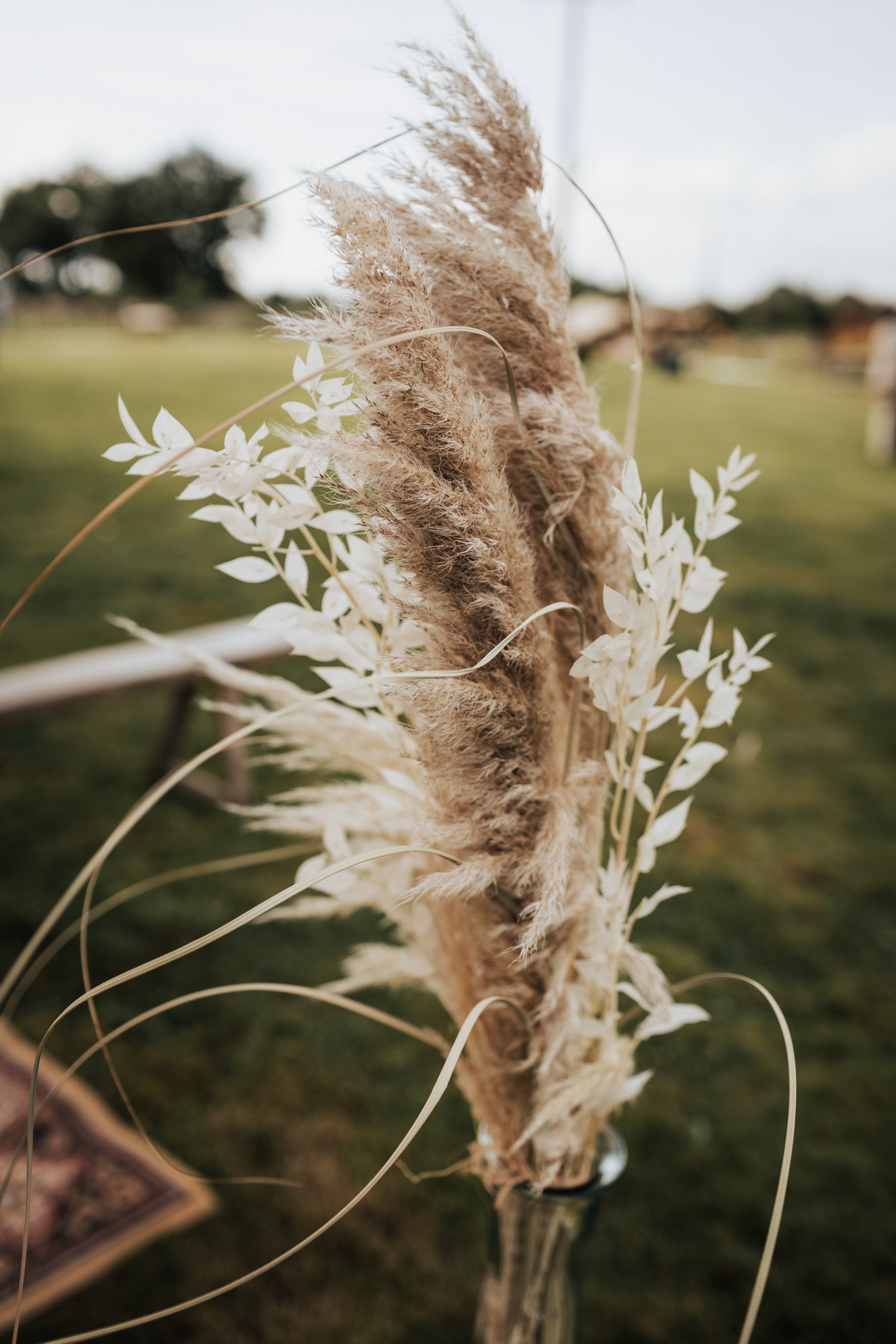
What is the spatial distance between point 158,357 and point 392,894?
18.3 meters

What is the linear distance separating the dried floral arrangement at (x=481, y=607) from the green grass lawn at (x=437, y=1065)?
0.59 feet

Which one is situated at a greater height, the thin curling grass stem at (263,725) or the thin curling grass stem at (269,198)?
the thin curling grass stem at (269,198)

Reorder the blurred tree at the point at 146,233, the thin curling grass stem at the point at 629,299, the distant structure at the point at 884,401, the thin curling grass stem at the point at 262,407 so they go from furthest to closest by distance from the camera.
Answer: the blurred tree at the point at 146,233 < the distant structure at the point at 884,401 < the thin curling grass stem at the point at 629,299 < the thin curling grass stem at the point at 262,407

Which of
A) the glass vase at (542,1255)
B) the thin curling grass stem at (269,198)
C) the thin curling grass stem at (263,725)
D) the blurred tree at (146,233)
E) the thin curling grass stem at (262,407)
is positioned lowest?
the blurred tree at (146,233)

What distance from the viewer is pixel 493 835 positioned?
0.74 m

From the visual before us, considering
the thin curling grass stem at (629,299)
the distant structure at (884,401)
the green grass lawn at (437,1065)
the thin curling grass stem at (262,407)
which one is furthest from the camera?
the distant structure at (884,401)

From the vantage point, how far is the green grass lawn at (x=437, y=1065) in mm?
2078

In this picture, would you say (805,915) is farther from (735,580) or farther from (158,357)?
(158,357)

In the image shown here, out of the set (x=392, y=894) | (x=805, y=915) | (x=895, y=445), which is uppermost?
(x=392, y=894)

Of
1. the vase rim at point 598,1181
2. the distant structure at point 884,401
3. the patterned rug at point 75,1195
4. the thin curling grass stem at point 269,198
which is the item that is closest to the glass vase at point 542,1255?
the vase rim at point 598,1181

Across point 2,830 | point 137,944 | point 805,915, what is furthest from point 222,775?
point 805,915

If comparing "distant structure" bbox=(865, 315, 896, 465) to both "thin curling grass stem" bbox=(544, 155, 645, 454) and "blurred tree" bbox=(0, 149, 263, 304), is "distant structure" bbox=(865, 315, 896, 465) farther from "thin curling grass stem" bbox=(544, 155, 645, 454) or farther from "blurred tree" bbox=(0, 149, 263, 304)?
"blurred tree" bbox=(0, 149, 263, 304)

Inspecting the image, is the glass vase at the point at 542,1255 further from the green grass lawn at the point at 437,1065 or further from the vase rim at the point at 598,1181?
the green grass lawn at the point at 437,1065

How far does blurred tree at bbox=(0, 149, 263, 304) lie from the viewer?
46.8 m
